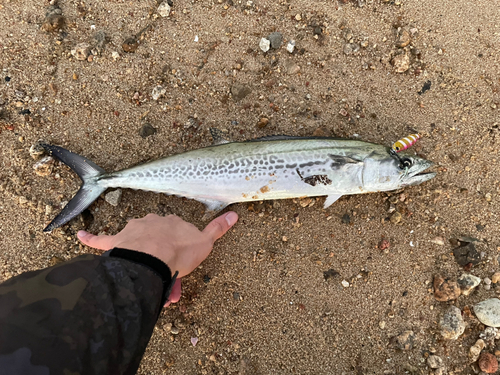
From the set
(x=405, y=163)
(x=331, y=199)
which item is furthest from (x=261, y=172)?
(x=405, y=163)

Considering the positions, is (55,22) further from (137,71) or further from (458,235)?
(458,235)

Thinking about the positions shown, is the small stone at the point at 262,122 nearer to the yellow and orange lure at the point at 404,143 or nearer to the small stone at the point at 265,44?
the small stone at the point at 265,44

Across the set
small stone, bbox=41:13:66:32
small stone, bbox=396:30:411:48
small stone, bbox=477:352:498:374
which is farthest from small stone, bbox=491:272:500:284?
small stone, bbox=41:13:66:32

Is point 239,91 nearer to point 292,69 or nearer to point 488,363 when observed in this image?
point 292,69

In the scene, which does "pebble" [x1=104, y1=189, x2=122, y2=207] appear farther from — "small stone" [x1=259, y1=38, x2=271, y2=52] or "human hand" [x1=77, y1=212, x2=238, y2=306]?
"small stone" [x1=259, y1=38, x2=271, y2=52]

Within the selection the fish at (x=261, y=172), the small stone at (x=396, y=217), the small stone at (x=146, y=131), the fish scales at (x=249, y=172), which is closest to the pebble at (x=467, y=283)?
the small stone at (x=396, y=217)

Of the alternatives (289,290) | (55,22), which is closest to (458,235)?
(289,290)
